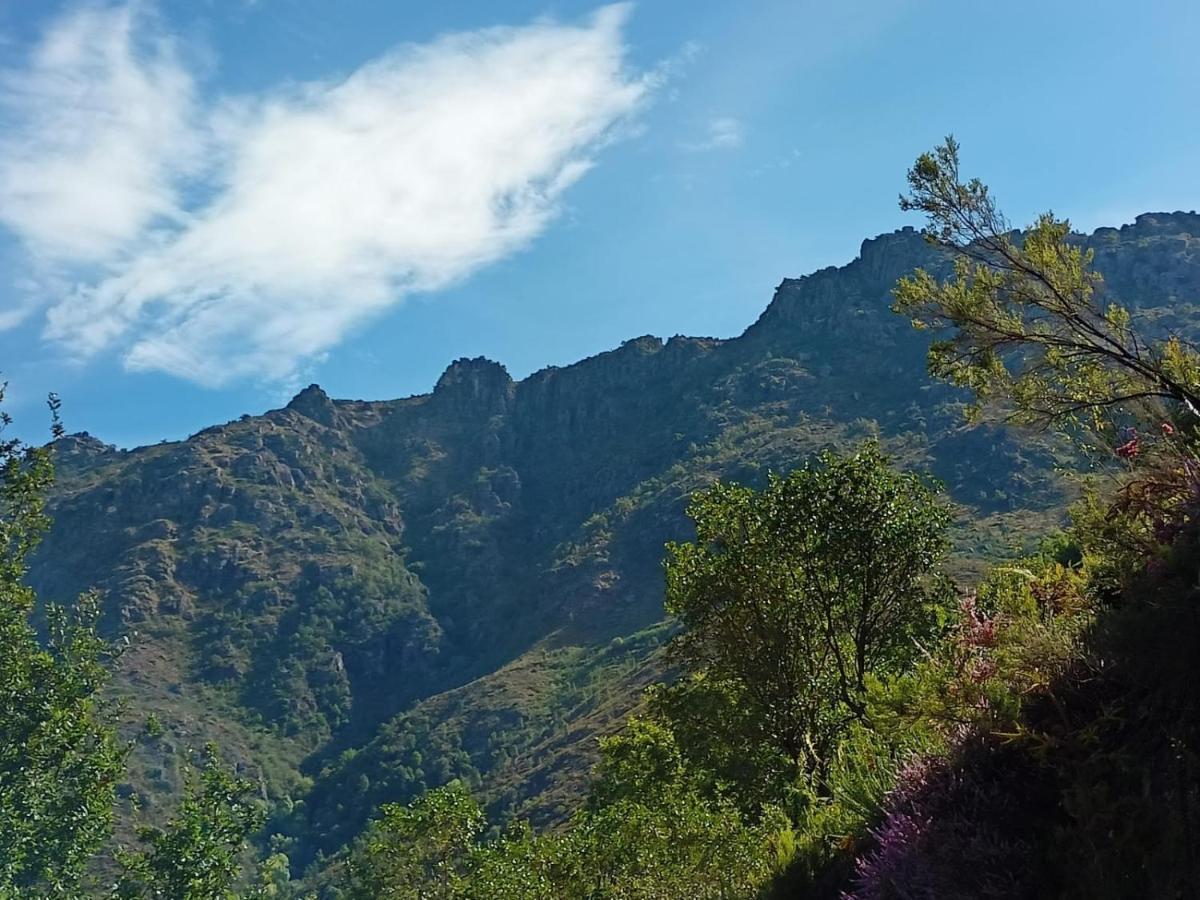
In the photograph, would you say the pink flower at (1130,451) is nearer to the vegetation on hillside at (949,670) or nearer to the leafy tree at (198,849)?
the vegetation on hillside at (949,670)

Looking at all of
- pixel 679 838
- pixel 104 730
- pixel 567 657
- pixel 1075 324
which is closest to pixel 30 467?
pixel 104 730

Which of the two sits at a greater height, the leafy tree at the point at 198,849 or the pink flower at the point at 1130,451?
the pink flower at the point at 1130,451

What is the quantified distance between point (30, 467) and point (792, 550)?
16813 millimetres

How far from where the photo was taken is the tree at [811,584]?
12.4 m

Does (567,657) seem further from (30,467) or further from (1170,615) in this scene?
(1170,615)

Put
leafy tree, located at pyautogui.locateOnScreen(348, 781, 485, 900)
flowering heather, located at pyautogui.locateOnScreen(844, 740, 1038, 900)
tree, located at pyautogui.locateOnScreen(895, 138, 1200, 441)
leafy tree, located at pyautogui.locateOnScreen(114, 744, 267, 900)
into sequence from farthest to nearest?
1. leafy tree, located at pyautogui.locateOnScreen(348, 781, 485, 900)
2. leafy tree, located at pyautogui.locateOnScreen(114, 744, 267, 900)
3. tree, located at pyautogui.locateOnScreen(895, 138, 1200, 441)
4. flowering heather, located at pyautogui.locateOnScreen(844, 740, 1038, 900)

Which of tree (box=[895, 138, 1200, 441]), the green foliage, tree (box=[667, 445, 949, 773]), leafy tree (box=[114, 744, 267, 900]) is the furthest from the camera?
leafy tree (box=[114, 744, 267, 900])

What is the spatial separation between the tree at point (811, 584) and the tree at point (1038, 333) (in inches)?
122

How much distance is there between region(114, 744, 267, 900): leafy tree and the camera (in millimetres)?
18812

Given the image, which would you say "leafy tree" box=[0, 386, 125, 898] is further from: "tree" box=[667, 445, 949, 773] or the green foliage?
"tree" box=[667, 445, 949, 773]

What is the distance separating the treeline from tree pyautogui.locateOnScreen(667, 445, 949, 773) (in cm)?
4

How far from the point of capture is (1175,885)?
4.10 meters

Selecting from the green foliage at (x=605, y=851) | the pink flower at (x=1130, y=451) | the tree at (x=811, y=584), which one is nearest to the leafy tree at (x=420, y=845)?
the green foliage at (x=605, y=851)

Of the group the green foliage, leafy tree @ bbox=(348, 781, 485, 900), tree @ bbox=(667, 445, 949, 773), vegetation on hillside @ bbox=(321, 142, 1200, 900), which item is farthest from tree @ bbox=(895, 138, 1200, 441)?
leafy tree @ bbox=(348, 781, 485, 900)
